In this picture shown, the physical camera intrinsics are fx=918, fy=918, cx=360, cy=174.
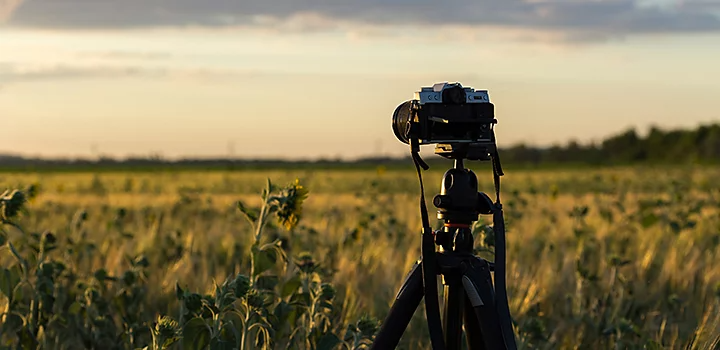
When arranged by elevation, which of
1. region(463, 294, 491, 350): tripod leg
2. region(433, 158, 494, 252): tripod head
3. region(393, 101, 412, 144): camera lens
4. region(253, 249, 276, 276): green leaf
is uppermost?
region(393, 101, 412, 144): camera lens

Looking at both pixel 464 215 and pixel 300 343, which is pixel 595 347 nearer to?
pixel 300 343

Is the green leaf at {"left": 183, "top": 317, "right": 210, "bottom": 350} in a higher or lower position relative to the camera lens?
lower

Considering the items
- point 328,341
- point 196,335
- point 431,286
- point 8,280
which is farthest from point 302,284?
point 431,286

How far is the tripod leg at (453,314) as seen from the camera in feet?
8.70

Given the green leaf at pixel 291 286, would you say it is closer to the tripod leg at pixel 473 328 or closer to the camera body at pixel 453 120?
the tripod leg at pixel 473 328

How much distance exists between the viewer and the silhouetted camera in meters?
2.48

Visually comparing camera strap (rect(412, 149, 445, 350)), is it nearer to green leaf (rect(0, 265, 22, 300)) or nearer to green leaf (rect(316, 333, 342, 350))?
green leaf (rect(316, 333, 342, 350))

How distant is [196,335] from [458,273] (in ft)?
3.04

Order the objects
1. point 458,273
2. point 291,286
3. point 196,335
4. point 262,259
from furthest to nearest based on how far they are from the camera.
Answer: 1. point 291,286
2. point 262,259
3. point 196,335
4. point 458,273

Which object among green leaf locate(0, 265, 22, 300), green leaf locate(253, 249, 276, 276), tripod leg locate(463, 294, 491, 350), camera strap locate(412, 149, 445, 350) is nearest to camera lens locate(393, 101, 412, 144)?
camera strap locate(412, 149, 445, 350)

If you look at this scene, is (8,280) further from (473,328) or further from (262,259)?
(473,328)

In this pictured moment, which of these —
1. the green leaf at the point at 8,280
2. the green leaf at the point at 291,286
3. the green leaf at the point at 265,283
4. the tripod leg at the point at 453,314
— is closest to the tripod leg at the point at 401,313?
the tripod leg at the point at 453,314

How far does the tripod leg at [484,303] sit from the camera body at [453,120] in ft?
1.09

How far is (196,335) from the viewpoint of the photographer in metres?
2.97
